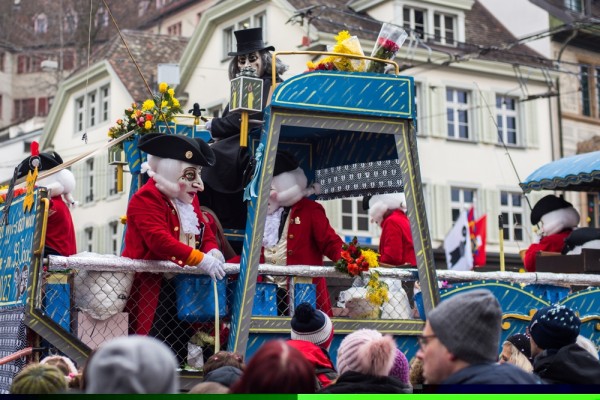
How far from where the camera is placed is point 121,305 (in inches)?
372

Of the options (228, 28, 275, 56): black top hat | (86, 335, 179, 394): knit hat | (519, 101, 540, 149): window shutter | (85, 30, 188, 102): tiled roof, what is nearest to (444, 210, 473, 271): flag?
(519, 101, 540, 149): window shutter

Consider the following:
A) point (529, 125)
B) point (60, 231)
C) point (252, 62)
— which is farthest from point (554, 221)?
point (529, 125)

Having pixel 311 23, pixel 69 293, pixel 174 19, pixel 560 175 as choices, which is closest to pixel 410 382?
pixel 69 293

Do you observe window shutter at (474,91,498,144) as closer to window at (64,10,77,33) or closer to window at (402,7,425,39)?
window at (402,7,425,39)

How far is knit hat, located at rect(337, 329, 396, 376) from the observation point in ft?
20.0

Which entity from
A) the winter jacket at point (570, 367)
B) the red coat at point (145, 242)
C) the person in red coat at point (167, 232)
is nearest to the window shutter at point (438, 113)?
the person in red coat at point (167, 232)

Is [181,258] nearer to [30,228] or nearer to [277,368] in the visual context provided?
[30,228]

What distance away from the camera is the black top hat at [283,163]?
35.2ft

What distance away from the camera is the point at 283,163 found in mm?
10812

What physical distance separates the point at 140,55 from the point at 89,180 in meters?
4.97

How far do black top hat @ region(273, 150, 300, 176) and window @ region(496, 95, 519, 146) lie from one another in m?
29.6

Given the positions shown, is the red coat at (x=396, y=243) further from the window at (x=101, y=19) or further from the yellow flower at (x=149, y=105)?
the window at (x=101, y=19)

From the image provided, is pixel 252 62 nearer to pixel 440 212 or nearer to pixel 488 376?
pixel 488 376

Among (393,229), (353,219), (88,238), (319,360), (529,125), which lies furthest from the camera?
(88,238)
